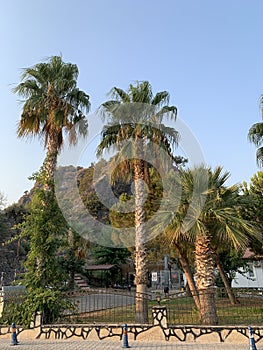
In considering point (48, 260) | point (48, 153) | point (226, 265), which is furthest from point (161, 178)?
point (226, 265)

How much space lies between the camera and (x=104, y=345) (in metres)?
7.46

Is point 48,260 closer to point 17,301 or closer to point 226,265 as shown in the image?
point 17,301

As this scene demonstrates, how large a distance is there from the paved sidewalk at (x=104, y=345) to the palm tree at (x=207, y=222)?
1599 mm

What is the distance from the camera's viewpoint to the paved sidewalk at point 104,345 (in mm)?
7008

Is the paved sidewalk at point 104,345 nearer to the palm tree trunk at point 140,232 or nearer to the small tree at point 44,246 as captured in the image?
the small tree at point 44,246

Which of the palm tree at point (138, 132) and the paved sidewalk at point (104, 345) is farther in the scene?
the palm tree at point (138, 132)

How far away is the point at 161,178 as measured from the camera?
506 inches

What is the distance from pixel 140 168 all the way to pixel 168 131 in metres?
1.90

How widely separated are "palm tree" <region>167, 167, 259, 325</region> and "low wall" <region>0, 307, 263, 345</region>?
1.10 m

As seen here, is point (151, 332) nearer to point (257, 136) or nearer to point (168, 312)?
point (168, 312)

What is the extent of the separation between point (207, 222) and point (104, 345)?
4.82 m

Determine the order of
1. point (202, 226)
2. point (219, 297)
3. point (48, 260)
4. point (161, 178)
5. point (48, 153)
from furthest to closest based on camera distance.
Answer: point (219, 297), point (161, 178), point (48, 153), point (48, 260), point (202, 226)

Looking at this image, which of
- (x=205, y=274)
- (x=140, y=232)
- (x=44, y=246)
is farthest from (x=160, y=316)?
(x=44, y=246)

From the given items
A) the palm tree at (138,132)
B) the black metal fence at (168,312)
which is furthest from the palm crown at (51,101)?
the black metal fence at (168,312)
